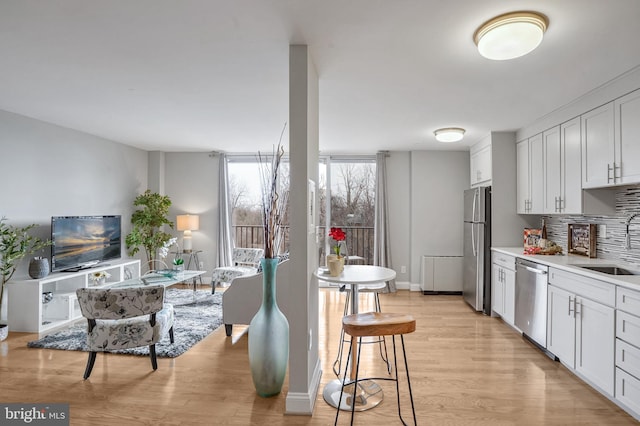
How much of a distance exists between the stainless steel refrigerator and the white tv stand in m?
5.32

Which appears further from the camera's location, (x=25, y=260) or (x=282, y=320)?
(x=25, y=260)

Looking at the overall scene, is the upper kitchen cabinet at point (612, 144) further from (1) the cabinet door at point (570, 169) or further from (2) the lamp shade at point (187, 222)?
(2) the lamp shade at point (187, 222)

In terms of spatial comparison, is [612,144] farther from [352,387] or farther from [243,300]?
[243,300]

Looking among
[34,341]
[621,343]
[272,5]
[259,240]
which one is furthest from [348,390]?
[259,240]

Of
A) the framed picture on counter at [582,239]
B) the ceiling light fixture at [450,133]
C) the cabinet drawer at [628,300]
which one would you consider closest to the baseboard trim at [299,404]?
the cabinet drawer at [628,300]

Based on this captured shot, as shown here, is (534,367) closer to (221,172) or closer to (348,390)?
(348,390)

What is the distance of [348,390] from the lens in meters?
2.74

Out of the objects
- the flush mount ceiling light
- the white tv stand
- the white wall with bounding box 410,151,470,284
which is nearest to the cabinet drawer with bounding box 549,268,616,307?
the flush mount ceiling light

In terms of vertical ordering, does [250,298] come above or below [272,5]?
below

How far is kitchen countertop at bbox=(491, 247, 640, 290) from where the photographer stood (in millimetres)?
2523

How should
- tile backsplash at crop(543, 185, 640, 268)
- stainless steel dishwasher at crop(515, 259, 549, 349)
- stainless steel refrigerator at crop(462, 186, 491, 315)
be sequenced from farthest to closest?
stainless steel refrigerator at crop(462, 186, 491, 315) < stainless steel dishwasher at crop(515, 259, 549, 349) < tile backsplash at crop(543, 185, 640, 268)

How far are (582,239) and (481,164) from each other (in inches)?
74.8

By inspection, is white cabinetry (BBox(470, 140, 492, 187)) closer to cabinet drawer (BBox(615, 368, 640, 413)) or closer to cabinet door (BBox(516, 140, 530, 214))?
cabinet door (BBox(516, 140, 530, 214))

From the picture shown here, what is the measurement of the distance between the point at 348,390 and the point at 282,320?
739mm
